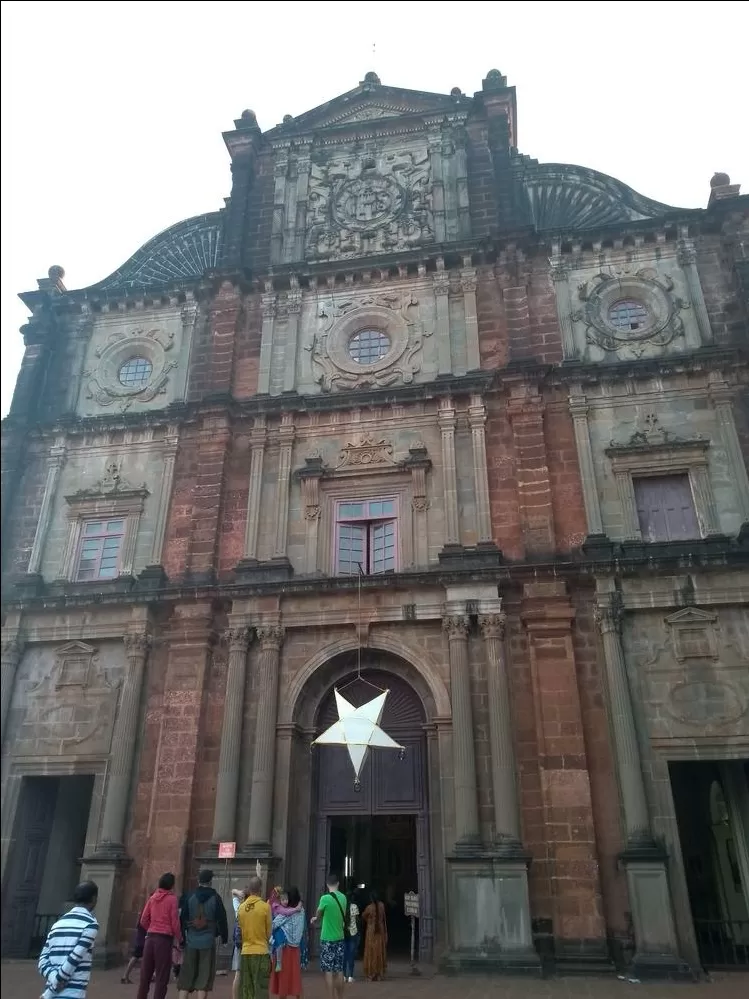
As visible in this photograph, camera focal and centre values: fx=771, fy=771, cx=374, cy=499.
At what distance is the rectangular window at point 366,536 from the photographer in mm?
Result: 16562

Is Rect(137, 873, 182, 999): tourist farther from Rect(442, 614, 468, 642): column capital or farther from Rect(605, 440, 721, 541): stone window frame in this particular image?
Rect(605, 440, 721, 541): stone window frame

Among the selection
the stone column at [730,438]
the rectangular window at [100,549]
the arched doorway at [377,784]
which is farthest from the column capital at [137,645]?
the stone column at [730,438]

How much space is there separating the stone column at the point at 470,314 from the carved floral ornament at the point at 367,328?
1039mm

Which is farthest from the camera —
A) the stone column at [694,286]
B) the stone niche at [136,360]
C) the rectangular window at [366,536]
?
the stone niche at [136,360]

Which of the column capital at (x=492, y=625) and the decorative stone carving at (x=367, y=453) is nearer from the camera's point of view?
the column capital at (x=492, y=625)

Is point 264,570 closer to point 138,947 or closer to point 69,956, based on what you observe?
point 138,947

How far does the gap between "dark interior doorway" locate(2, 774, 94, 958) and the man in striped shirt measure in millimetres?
9546

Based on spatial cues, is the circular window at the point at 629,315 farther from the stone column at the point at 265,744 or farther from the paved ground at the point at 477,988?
the paved ground at the point at 477,988

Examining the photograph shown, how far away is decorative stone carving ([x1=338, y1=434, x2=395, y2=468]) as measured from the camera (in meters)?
17.4

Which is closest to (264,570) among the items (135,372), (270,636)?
(270,636)

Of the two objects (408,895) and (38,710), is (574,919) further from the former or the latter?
(38,710)

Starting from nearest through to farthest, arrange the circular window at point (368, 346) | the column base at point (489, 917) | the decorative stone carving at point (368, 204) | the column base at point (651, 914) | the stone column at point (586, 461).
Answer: the column base at point (651, 914) < the column base at point (489, 917) < the stone column at point (586, 461) < the circular window at point (368, 346) < the decorative stone carving at point (368, 204)

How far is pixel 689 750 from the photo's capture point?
13.8 metres

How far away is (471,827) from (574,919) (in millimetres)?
2157
